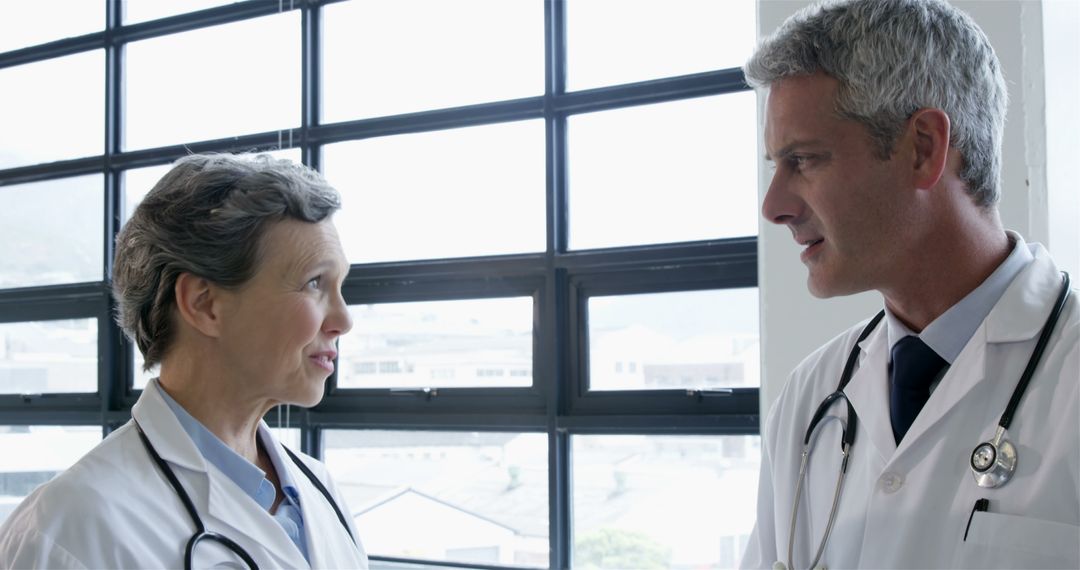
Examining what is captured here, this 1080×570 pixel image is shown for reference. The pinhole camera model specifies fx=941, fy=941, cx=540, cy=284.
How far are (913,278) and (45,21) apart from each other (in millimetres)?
3252

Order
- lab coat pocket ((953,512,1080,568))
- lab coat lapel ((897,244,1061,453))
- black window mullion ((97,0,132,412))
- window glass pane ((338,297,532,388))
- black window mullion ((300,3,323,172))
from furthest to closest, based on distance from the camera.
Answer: black window mullion ((97,0,132,412))
black window mullion ((300,3,323,172))
window glass pane ((338,297,532,388))
lab coat lapel ((897,244,1061,453))
lab coat pocket ((953,512,1080,568))

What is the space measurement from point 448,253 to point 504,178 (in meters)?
0.27

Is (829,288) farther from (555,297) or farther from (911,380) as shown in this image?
(555,297)

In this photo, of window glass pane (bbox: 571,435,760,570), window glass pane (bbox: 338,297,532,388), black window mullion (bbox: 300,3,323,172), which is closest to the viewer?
window glass pane (bbox: 571,435,760,570)

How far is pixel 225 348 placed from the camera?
142 centimetres

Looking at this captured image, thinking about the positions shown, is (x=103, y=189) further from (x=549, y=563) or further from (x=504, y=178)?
(x=549, y=563)

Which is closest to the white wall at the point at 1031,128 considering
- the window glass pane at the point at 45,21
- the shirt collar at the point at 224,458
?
the shirt collar at the point at 224,458

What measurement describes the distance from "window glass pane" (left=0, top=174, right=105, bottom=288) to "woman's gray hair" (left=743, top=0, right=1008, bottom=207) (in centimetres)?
264

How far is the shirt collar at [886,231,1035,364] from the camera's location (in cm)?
119

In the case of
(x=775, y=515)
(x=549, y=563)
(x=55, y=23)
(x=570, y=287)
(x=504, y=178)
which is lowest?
(x=549, y=563)

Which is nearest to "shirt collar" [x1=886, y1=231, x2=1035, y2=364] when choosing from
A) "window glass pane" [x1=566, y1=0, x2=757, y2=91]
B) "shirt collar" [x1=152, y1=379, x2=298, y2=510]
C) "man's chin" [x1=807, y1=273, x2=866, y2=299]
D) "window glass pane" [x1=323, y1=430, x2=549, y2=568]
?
"man's chin" [x1=807, y1=273, x2=866, y2=299]

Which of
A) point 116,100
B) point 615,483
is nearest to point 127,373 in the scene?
point 116,100

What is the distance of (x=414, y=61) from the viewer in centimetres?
278

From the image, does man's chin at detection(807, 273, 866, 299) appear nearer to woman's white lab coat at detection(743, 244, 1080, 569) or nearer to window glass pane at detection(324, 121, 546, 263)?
woman's white lab coat at detection(743, 244, 1080, 569)
